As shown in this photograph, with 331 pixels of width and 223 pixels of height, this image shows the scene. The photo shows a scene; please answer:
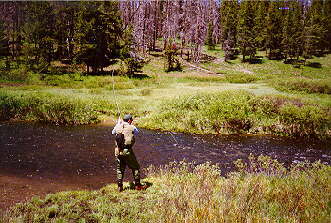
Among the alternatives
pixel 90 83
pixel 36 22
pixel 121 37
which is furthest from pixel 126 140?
pixel 36 22

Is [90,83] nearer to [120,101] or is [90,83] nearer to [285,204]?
[120,101]

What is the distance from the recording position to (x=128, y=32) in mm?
49375

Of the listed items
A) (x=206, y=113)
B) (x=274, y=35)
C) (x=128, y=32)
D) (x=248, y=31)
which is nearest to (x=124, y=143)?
(x=206, y=113)

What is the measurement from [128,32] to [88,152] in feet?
121

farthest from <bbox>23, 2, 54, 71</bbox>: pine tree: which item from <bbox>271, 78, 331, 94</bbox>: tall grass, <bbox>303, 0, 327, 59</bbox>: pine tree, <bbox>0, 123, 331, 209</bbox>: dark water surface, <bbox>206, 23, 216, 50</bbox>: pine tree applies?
<bbox>303, 0, 327, 59</bbox>: pine tree

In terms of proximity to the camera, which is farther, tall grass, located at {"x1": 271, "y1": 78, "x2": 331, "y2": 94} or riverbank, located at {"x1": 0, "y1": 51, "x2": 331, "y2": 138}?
tall grass, located at {"x1": 271, "y1": 78, "x2": 331, "y2": 94}

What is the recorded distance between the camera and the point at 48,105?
2430cm

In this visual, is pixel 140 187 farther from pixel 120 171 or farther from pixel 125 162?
pixel 125 162

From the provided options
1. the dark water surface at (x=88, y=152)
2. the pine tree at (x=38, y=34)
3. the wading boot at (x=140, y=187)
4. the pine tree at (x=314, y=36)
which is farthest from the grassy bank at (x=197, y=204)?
the pine tree at (x=314, y=36)

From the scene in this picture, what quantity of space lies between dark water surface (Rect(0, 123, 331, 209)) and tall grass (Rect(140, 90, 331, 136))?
1437 millimetres

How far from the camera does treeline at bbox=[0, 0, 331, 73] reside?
1934 inches

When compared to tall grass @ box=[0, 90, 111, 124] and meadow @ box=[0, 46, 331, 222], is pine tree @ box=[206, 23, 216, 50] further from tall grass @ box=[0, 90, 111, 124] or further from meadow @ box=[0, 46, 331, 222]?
tall grass @ box=[0, 90, 111, 124]

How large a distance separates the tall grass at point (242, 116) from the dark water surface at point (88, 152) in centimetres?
144

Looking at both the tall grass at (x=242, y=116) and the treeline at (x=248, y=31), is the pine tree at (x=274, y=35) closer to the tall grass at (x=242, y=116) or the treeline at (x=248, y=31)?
the treeline at (x=248, y=31)
